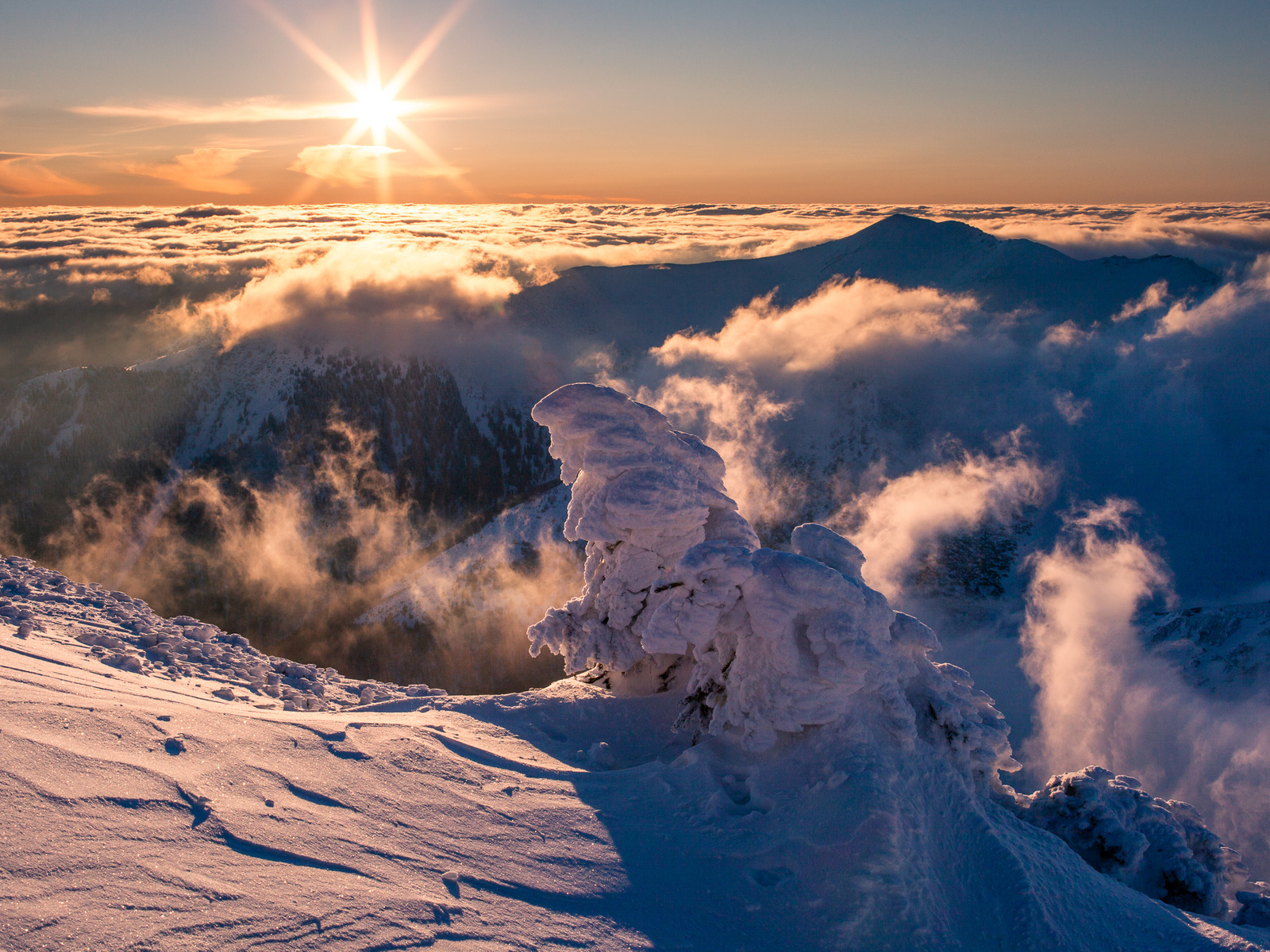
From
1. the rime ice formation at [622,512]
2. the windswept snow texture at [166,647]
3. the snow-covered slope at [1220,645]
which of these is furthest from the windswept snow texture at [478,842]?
the snow-covered slope at [1220,645]

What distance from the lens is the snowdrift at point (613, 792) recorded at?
21.8 ft

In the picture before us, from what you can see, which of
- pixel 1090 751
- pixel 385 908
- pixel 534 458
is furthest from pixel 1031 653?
pixel 534 458

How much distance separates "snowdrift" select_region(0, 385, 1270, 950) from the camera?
664 cm

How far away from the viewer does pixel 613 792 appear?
10.9 meters

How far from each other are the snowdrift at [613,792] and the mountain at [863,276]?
84.8 m

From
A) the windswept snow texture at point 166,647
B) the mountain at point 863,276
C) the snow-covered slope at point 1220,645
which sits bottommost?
the snow-covered slope at point 1220,645

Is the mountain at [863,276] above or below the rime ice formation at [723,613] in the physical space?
above

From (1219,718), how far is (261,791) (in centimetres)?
3583

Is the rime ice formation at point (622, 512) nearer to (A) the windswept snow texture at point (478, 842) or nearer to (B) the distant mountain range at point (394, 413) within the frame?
(A) the windswept snow texture at point (478, 842)

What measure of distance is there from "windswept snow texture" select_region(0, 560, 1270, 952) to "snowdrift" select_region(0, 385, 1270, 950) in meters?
0.04

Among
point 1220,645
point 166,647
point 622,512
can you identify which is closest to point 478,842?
point 622,512

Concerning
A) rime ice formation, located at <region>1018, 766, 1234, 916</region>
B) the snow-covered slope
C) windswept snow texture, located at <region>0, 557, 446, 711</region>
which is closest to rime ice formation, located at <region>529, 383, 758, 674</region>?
windswept snow texture, located at <region>0, 557, 446, 711</region>

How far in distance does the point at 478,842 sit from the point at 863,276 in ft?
387

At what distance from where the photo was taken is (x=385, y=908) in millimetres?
6812
